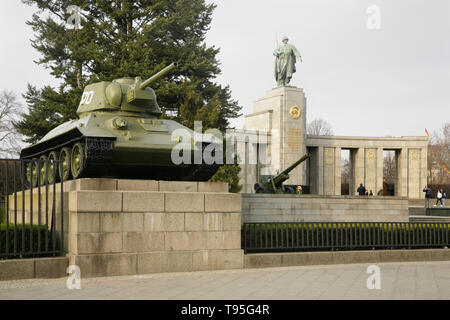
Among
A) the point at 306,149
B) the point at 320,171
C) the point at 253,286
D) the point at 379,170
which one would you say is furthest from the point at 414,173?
the point at 253,286

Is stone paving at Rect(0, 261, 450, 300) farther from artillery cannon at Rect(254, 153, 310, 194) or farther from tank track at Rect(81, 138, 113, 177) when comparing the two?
artillery cannon at Rect(254, 153, 310, 194)

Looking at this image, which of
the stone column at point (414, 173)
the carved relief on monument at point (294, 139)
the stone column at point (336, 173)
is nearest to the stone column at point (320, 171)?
the stone column at point (336, 173)

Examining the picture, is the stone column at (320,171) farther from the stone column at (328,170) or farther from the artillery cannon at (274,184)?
the artillery cannon at (274,184)

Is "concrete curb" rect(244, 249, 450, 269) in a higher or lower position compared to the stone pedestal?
lower

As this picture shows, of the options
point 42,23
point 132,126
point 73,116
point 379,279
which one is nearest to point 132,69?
point 73,116

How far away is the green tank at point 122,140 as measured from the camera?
11969mm

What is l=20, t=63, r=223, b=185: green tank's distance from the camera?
1197 centimetres

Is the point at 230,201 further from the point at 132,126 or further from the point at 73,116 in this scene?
the point at 73,116

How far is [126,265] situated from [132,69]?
21.3m

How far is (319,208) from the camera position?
24438 mm

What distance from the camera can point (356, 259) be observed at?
12898mm

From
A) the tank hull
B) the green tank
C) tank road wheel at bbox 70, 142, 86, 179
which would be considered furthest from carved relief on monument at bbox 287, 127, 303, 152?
tank road wheel at bbox 70, 142, 86, 179

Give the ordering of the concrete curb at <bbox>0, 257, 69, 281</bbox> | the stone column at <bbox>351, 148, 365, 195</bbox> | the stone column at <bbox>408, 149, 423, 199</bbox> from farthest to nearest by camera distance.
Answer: the stone column at <bbox>408, 149, 423, 199</bbox> → the stone column at <bbox>351, 148, 365, 195</bbox> → the concrete curb at <bbox>0, 257, 69, 281</bbox>

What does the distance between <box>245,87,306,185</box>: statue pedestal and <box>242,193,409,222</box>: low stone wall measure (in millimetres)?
17962
